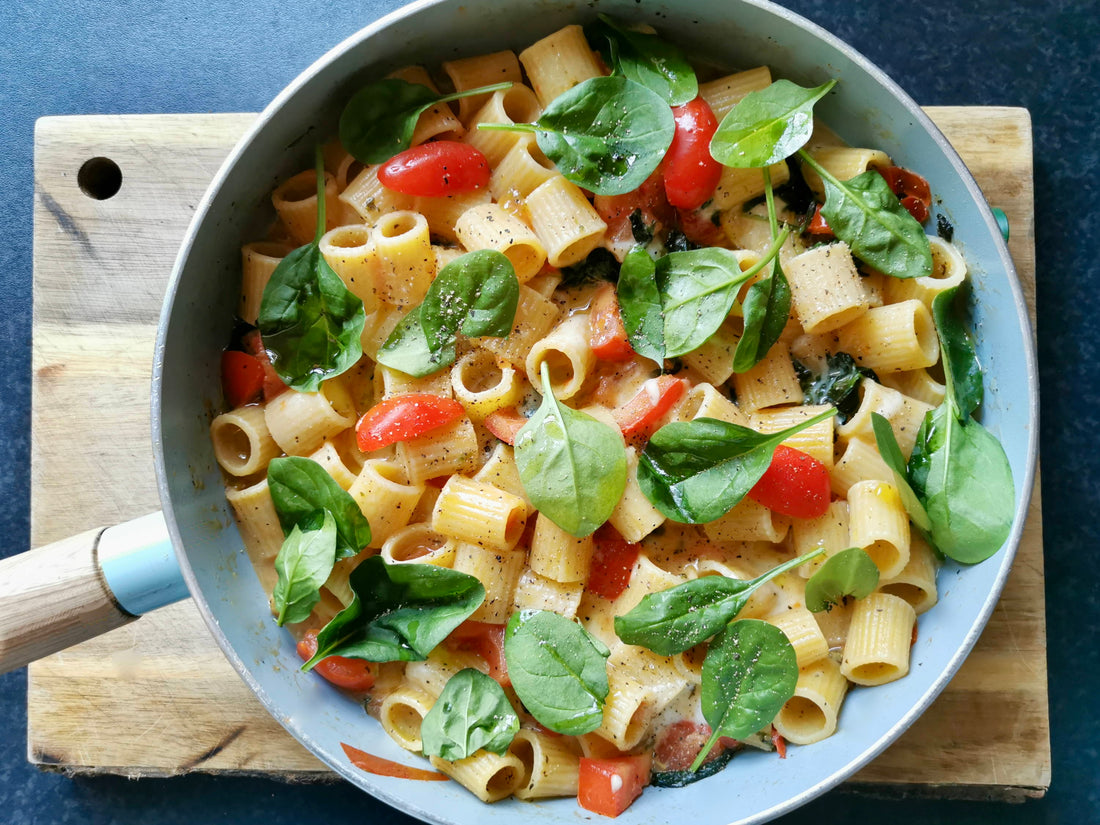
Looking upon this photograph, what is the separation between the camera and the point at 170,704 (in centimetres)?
262

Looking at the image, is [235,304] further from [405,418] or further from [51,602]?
[51,602]

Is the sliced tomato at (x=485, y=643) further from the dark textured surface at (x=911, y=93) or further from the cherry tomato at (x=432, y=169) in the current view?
the cherry tomato at (x=432, y=169)

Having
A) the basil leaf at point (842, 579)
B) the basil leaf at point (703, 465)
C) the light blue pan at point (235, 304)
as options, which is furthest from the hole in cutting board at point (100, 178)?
the basil leaf at point (842, 579)

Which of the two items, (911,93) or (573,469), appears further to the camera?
(911,93)

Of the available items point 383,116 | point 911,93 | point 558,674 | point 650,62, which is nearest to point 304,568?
point 558,674

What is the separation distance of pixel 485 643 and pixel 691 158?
128 centimetres

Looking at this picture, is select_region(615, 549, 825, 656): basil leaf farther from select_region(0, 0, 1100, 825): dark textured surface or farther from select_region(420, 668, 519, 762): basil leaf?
select_region(0, 0, 1100, 825): dark textured surface

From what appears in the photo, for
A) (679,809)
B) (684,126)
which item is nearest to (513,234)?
(684,126)

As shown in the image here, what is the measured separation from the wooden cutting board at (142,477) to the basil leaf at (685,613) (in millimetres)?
764

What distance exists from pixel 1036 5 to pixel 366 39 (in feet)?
6.61

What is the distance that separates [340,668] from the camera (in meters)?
2.38

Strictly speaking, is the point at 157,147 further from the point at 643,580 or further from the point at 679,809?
the point at 679,809

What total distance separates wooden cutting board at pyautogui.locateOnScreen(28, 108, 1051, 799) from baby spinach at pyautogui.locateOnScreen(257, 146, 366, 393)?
0.54m

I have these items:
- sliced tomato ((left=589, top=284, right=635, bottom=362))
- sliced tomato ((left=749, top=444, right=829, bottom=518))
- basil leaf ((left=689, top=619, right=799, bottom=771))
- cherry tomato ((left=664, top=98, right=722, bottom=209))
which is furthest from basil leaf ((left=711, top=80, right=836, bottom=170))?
basil leaf ((left=689, top=619, right=799, bottom=771))
